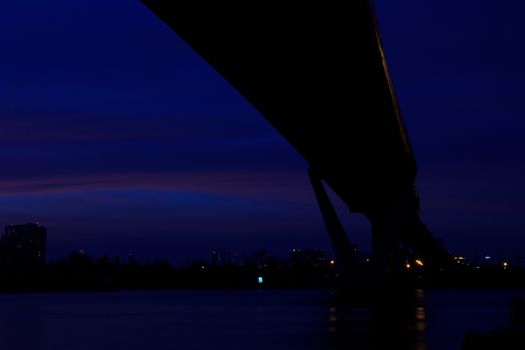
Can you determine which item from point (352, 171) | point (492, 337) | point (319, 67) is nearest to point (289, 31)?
point (319, 67)

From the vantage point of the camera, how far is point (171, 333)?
43750mm

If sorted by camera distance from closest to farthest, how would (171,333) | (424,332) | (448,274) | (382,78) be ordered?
(382,78)
(424,332)
(171,333)
(448,274)

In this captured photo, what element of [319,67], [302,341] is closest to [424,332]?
[302,341]

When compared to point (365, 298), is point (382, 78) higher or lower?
higher

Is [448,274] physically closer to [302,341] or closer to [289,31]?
[302,341]

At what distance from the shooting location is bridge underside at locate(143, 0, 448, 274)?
20453 mm

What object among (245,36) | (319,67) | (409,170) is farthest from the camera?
(409,170)

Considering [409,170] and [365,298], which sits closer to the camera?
[409,170]

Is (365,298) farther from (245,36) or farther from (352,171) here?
(245,36)

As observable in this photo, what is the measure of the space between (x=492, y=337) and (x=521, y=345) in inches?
49.4

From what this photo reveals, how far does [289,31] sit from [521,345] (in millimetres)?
9180

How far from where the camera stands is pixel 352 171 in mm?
49344

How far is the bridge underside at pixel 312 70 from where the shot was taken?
20.5 m

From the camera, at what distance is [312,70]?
27859 mm
